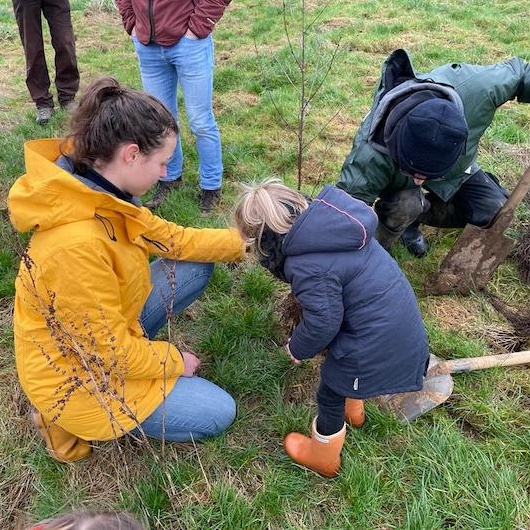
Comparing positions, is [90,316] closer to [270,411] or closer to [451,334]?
[270,411]

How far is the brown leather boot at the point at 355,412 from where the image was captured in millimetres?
2332

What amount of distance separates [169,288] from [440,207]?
1853 millimetres

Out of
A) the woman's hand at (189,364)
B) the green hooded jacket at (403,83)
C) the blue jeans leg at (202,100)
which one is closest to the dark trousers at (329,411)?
the woman's hand at (189,364)

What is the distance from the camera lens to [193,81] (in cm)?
355

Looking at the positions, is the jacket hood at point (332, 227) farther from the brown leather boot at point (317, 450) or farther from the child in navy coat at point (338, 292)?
the brown leather boot at point (317, 450)

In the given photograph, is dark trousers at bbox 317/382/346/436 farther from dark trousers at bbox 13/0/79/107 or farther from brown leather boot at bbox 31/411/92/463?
dark trousers at bbox 13/0/79/107

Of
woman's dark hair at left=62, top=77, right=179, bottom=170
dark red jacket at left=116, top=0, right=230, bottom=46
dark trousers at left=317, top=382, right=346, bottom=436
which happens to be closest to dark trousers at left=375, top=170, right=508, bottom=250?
dark trousers at left=317, top=382, right=346, bottom=436

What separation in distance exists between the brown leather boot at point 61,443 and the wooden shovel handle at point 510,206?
2.43 m

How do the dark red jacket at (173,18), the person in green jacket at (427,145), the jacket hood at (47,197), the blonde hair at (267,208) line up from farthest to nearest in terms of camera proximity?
1. the dark red jacket at (173,18)
2. the person in green jacket at (427,145)
3. the blonde hair at (267,208)
4. the jacket hood at (47,197)

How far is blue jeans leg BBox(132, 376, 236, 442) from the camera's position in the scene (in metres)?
2.16

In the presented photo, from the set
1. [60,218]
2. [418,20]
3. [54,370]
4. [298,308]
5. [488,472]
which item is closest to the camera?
A: [60,218]

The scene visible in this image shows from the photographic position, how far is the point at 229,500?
6.84 feet

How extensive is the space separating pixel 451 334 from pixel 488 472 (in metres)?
0.84

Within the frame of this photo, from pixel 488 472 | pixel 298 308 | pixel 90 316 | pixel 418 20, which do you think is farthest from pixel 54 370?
pixel 418 20
